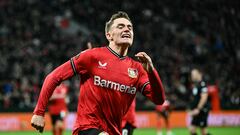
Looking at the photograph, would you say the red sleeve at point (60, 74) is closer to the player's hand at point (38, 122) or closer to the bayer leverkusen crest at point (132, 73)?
the player's hand at point (38, 122)

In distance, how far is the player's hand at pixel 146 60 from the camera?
562 centimetres

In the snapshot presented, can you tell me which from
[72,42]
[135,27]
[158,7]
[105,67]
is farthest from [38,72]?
[105,67]

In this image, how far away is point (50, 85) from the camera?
5883 millimetres

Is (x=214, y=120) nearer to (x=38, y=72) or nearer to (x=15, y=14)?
(x=38, y=72)

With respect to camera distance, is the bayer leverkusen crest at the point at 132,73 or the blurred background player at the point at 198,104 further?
the blurred background player at the point at 198,104

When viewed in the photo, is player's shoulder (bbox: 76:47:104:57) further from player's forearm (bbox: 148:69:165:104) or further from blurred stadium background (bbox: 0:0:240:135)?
blurred stadium background (bbox: 0:0:240:135)

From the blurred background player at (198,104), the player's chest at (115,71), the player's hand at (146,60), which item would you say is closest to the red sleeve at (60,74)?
the player's chest at (115,71)

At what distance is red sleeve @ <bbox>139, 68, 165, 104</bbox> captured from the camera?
232 inches

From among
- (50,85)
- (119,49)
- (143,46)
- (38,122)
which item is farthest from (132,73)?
(143,46)

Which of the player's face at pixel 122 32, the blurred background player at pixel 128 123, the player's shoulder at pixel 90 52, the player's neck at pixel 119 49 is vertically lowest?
the blurred background player at pixel 128 123

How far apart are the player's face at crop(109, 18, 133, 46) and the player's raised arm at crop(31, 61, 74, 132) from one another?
613 millimetres

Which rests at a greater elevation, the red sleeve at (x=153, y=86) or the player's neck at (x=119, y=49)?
the player's neck at (x=119, y=49)

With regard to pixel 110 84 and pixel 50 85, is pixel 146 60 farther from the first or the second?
pixel 50 85

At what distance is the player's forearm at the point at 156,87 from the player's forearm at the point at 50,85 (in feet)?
2.97
